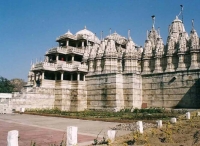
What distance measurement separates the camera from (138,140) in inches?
453

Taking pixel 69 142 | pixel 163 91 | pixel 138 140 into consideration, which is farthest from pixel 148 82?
pixel 69 142

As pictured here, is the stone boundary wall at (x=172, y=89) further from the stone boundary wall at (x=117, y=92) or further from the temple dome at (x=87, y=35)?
the temple dome at (x=87, y=35)

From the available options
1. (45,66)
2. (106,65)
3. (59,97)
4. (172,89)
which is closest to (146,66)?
(172,89)

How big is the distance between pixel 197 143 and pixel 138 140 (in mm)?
2713

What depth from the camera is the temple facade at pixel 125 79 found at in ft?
115

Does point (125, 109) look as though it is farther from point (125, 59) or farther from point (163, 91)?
point (125, 59)

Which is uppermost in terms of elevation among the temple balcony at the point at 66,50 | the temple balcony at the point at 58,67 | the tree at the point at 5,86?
the temple balcony at the point at 66,50

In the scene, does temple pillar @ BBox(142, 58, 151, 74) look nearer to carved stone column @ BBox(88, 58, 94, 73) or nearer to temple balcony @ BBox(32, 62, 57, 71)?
carved stone column @ BBox(88, 58, 94, 73)

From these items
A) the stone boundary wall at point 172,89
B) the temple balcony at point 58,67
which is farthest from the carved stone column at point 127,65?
the temple balcony at point 58,67

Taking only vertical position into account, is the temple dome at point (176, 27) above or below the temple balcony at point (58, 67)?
above

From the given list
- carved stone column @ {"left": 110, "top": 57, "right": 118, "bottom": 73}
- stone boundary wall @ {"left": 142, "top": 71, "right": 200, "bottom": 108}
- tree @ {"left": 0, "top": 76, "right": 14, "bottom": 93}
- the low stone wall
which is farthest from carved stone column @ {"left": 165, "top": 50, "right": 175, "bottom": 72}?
tree @ {"left": 0, "top": 76, "right": 14, "bottom": 93}

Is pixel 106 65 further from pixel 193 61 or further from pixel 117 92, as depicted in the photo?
pixel 193 61

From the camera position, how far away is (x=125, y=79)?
126 ft

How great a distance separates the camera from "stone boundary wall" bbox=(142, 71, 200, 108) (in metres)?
34.0
